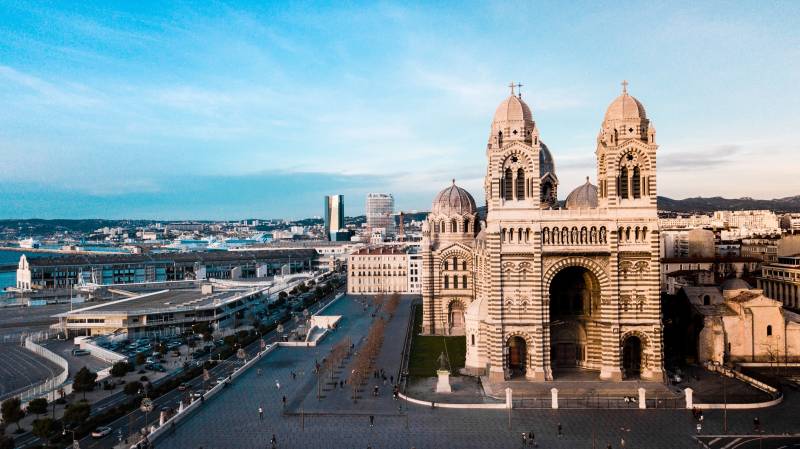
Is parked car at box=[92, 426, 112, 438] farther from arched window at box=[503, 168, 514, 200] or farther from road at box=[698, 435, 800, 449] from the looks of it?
road at box=[698, 435, 800, 449]

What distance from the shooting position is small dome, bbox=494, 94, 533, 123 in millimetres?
49844

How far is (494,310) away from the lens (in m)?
48.8

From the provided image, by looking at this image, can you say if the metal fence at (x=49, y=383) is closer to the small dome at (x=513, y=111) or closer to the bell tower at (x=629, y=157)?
the small dome at (x=513, y=111)

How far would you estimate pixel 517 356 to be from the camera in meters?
51.7

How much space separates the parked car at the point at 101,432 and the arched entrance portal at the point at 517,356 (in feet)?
93.2

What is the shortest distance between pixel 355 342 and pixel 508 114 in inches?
1227

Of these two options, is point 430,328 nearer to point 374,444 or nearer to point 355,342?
point 355,342

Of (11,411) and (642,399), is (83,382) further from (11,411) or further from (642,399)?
(642,399)

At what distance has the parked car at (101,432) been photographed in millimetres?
39616

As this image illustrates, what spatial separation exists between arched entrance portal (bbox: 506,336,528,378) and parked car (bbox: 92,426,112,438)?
93.2ft

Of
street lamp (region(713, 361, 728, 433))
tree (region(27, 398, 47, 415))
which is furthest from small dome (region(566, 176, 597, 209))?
tree (region(27, 398, 47, 415))

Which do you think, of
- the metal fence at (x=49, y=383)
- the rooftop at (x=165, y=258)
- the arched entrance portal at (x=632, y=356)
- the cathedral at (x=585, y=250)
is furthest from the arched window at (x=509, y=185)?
the rooftop at (x=165, y=258)

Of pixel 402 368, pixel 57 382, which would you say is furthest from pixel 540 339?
pixel 57 382

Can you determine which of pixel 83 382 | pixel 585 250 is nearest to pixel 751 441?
pixel 585 250
